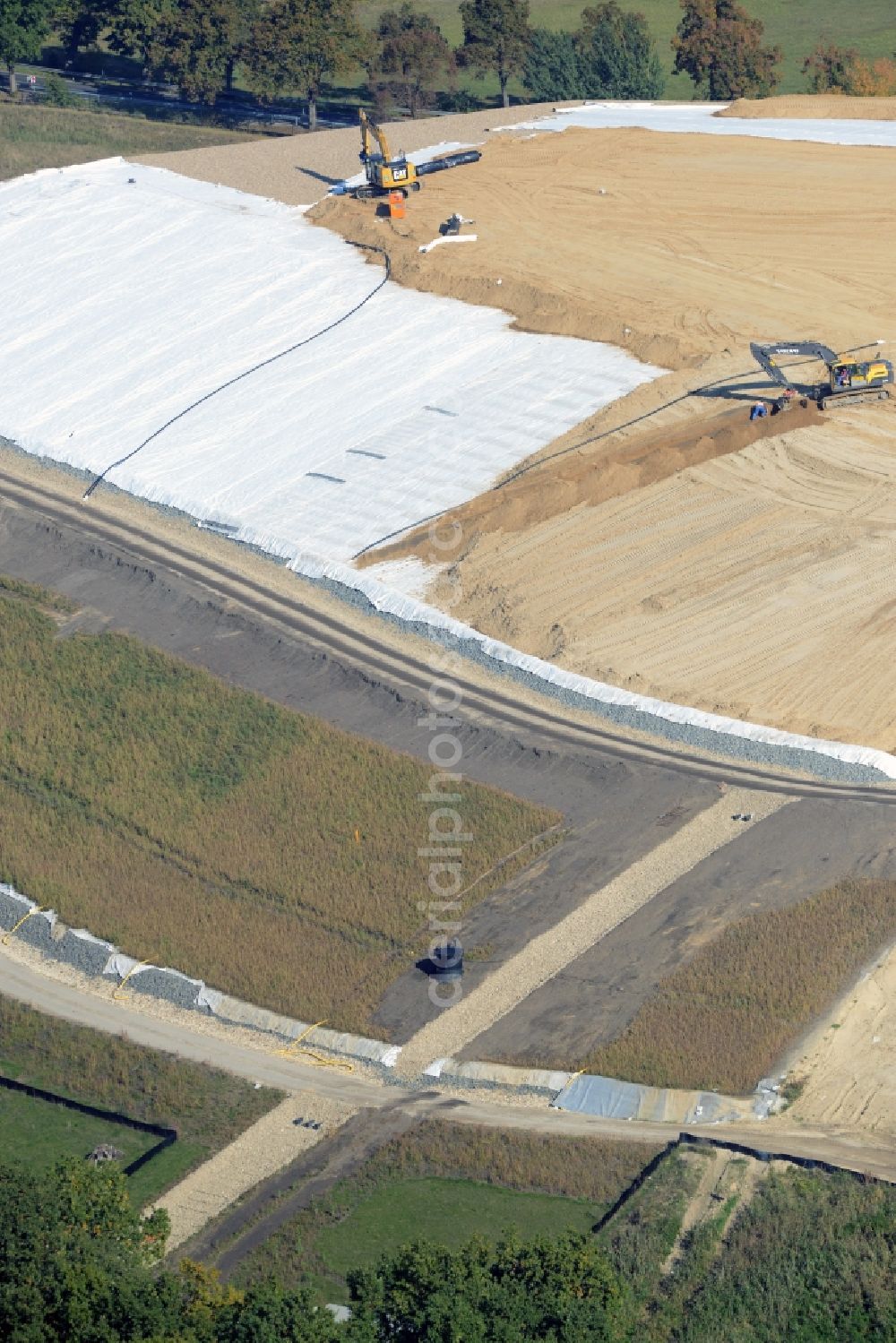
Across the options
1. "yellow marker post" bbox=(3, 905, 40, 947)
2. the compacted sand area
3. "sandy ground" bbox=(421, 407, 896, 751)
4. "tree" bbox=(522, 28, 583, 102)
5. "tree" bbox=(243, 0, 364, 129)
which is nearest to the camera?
"yellow marker post" bbox=(3, 905, 40, 947)

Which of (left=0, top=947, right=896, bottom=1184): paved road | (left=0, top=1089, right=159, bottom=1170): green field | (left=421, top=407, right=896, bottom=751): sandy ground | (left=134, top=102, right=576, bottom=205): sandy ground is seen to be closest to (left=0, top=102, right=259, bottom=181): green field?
(left=134, top=102, right=576, bottom=205): sandy ground

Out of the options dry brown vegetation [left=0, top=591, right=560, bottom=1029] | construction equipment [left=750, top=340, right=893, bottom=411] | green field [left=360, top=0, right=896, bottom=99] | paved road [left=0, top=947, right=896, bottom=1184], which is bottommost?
paved road [left=0, top=947, right=896, bottom=1184]

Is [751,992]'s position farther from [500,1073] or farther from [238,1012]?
[238,1012]

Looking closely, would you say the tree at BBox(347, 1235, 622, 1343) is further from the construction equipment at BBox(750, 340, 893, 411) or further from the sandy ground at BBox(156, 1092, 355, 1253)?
the construction equipment at BBox(750, 340, 893, 411)

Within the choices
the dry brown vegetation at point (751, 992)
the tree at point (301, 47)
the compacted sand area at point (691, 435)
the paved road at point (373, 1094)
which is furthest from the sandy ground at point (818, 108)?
the paved road at point (373, 1094)

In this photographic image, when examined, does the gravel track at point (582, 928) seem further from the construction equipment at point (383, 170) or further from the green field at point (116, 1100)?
the construction equipment at point (383, 170)

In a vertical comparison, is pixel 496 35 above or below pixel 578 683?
above

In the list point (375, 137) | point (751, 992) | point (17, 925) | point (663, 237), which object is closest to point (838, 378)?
point (663, 237)
